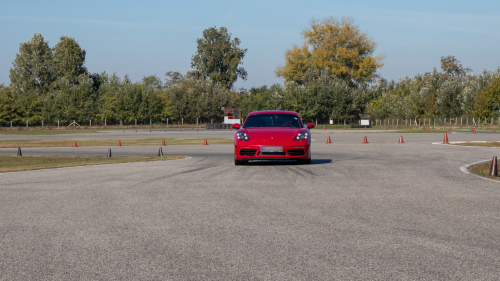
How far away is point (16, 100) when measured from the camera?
77.1 metres

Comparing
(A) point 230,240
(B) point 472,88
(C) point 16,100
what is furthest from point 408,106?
(A) point 230,240

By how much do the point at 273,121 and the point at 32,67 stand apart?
285 ft

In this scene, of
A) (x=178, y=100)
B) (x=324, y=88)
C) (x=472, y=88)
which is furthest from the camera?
(x=178, y=100)

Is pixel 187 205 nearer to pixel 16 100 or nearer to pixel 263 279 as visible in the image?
pixel 263 279

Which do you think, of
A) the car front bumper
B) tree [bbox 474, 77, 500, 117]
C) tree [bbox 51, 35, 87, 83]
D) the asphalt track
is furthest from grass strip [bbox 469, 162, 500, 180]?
tree [bbox 51, 35, 87, 83]

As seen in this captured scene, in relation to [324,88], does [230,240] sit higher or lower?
lower

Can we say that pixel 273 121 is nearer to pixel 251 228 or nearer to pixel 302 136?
pixel 302 136

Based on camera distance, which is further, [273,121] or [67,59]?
[67,59]

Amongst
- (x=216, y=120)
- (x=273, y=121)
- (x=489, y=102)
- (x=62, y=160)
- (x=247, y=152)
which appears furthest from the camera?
(x=216, y=120)

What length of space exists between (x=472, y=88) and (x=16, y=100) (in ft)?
214

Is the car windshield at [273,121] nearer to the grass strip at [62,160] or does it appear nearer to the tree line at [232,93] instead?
the grass strip at [62,160]

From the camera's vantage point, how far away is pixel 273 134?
1425cm

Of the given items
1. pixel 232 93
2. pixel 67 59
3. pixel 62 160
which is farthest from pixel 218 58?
pixel 62 160

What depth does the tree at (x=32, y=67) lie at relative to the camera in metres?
91.4
